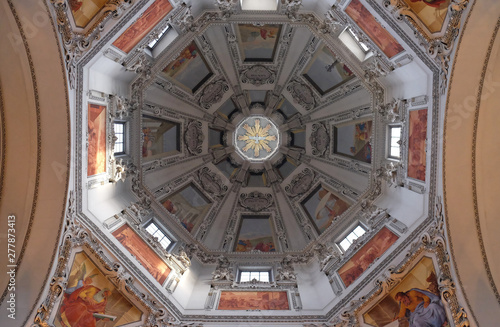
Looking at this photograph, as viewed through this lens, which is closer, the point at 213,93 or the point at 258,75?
the point at 258,75

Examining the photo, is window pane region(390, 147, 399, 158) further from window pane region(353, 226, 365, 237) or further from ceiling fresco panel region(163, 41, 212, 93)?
ceiling fresco panel region(163, 41, 212, 93)

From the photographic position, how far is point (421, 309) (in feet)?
38.3

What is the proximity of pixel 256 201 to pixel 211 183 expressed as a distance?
2.65m

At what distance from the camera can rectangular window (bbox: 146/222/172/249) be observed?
56.6 feet

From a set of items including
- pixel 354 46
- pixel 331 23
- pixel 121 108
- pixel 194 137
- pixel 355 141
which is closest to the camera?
pixel 121 108

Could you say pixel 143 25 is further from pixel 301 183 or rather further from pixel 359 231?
pixel 301 183

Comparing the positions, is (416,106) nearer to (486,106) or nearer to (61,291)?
(486,106)

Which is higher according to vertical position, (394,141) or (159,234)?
(394,141)

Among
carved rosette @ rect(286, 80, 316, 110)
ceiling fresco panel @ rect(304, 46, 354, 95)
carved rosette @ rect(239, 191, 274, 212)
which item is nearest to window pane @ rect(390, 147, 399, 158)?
ceiling fresco panel @ rect(304, 46, 354, 95)

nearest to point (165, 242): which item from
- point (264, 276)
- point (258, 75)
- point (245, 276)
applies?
point (245, 276)

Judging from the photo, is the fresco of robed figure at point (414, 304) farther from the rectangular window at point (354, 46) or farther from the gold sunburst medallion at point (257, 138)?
the gold sunburst medallion at point (257, 138)


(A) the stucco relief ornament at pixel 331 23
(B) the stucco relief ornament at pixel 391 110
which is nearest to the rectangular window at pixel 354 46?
(A) the stucco relief ornament at pixel 331 23

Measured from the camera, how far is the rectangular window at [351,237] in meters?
16.6

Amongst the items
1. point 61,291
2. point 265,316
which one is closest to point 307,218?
point 265,316
